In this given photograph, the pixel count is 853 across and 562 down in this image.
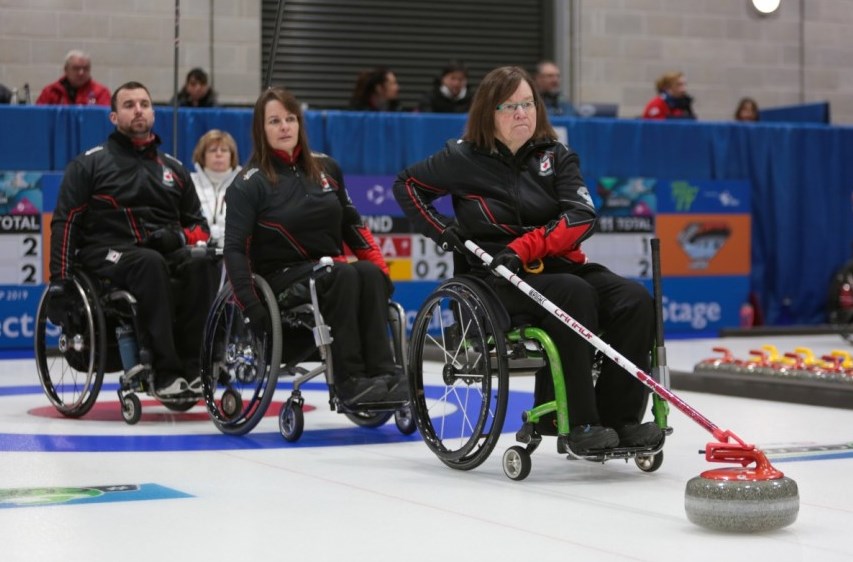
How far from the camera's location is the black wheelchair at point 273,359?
15.3 feet

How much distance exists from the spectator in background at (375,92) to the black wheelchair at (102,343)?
5.00 m

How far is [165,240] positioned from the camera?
536 centimetres

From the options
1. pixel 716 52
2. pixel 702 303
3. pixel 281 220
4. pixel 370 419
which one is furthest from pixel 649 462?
pixel 716 52

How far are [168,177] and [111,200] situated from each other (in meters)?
0.24

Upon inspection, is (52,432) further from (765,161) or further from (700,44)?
(700,44)

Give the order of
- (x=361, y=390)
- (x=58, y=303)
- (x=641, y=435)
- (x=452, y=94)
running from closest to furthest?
(x=641, y=435) → (x=361, y=390) → (x=58, y=303) → (x=452, y=94)

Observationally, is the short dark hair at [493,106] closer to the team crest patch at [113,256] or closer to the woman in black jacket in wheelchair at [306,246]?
the woman in black jacket in wheelchair at [306,246]

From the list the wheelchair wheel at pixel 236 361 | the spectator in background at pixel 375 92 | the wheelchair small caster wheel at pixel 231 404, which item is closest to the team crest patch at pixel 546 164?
the wheelchair wheel at pixel 236 361

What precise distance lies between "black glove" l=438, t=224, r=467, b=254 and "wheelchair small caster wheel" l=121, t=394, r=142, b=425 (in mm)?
1639

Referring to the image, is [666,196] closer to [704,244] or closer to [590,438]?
[704,244]

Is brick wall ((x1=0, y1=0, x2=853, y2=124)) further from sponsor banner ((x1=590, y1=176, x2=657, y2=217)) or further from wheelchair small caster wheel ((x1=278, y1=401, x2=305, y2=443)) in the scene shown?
wheelchair small caster wheel ((x1=278, y1=401, x2=305, y2=443))

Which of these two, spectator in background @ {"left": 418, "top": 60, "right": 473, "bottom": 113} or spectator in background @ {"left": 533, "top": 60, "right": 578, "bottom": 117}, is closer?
spectator in background @ {"left": 418, "top": 60, "right": 473, "bottom": 113}

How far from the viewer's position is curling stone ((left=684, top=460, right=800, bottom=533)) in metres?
3.02

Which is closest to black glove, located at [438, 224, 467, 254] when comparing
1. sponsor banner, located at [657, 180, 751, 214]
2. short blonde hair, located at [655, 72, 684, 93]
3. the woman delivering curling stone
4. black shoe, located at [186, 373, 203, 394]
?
the woman delivering curling stone
